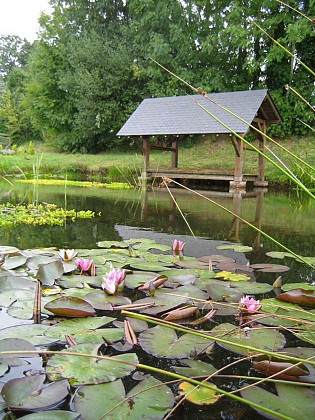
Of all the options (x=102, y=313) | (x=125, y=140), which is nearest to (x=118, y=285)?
(x=102, y=313)

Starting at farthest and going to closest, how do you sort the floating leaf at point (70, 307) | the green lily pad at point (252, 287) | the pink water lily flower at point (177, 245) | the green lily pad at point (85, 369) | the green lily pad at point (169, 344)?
the pink water lily flower at point (177, 245) → the green lily pad at point (252, 287) → the floating leaf at point (70, 307) → the green lily pad at point (169, 344) → the green lily pad at point (85, 369)

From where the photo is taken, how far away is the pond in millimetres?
749

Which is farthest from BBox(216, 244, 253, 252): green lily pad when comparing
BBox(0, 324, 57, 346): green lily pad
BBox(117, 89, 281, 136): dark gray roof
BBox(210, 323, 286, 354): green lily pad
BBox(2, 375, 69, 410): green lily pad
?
BBox(117, 89, 281, 136): dark gray roof

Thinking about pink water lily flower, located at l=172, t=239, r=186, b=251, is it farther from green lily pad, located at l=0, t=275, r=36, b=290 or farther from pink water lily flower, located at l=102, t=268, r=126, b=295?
green lily pad, located at l=0, t=275, r=36, b=290

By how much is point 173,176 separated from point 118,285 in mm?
Result: 7938

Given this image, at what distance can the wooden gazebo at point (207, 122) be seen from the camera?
7.99 m

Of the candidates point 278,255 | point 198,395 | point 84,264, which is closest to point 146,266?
point 84,264

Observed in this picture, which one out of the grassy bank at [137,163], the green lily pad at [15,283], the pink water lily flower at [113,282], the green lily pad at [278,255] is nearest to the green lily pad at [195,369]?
the pink water lily flower at [113,282]

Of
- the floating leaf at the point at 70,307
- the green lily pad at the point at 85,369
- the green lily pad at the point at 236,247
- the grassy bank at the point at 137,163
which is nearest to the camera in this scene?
the green lily pad at the point at 85,369

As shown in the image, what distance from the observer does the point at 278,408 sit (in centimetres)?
73

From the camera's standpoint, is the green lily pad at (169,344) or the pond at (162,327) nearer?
the pond at (162,327)

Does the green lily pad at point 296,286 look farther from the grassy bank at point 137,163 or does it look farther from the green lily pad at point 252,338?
the grassy bank at point 137,163

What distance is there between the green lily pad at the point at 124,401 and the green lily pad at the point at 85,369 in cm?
2

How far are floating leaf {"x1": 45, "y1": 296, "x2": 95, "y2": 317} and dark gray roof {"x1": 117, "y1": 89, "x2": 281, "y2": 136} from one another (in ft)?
22.8
